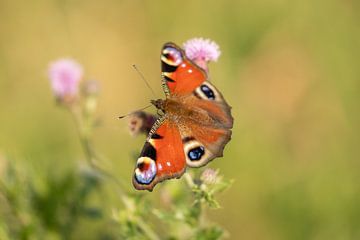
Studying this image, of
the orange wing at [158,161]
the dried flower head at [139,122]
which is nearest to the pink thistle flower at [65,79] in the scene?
the dried flower head at [139,122]

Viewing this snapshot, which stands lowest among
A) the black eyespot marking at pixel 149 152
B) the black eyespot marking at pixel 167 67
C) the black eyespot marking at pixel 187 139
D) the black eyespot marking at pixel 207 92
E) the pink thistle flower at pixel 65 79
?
the black eyespot marking at pixel 149 152

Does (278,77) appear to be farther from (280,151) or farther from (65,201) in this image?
(65,201)

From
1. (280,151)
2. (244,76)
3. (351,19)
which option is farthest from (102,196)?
(351,19)

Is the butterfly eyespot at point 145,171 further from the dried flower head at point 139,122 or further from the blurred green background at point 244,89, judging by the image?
the blurred green background at point 244,89

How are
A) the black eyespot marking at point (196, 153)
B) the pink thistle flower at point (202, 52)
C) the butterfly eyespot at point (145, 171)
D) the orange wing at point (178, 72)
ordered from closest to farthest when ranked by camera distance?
the butterfly eyespot at point (145, 171), the black eyespot marking at point (196, 153), the orange wing at point (178, 72), the pink thistle flower at point (202, 52)

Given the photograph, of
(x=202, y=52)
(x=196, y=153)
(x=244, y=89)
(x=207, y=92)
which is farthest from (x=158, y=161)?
(x=244, y=89)

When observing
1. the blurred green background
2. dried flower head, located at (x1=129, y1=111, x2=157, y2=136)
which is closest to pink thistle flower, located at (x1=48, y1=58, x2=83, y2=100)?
the blurred green background
